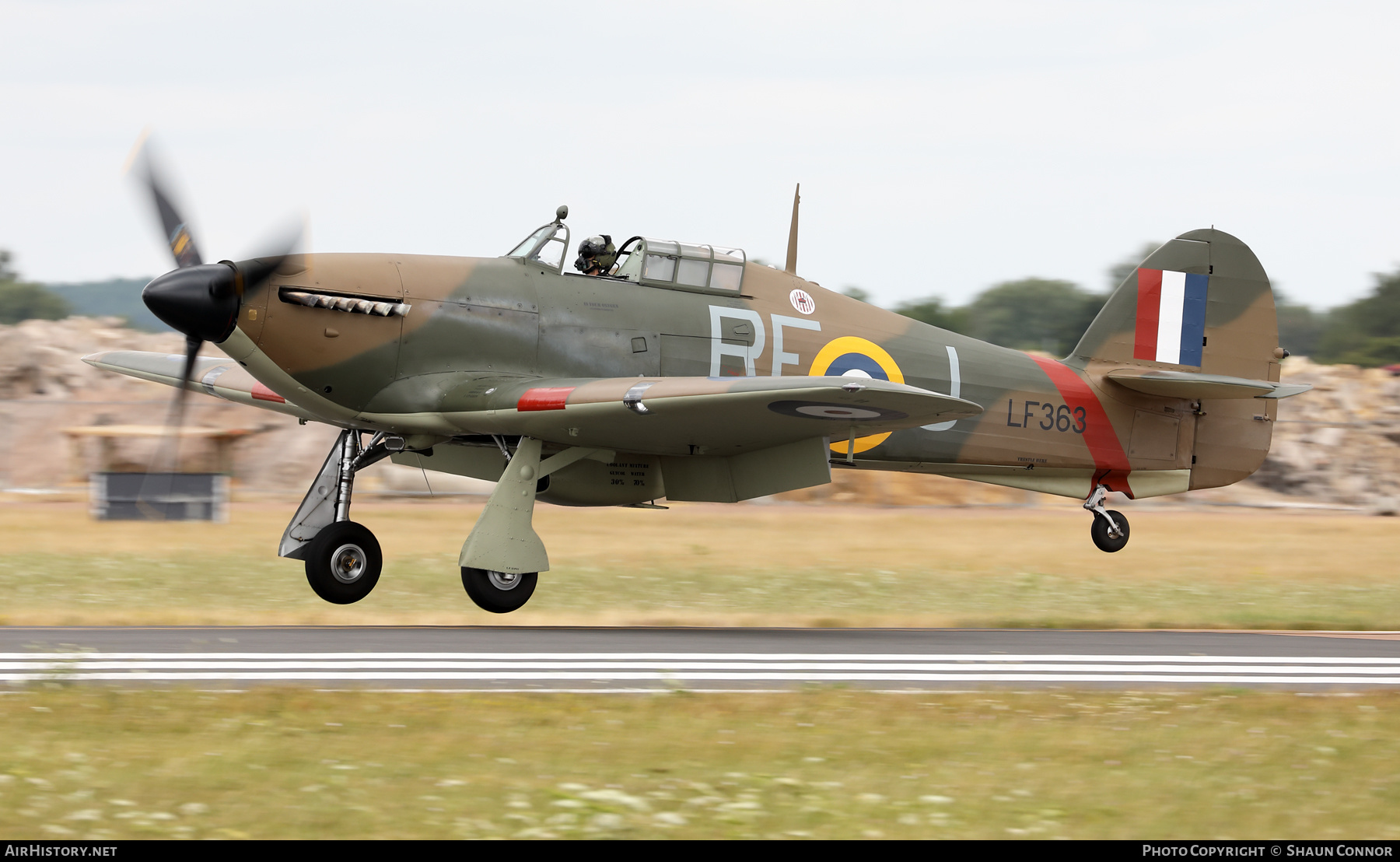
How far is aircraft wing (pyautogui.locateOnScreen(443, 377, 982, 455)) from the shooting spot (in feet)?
32.6

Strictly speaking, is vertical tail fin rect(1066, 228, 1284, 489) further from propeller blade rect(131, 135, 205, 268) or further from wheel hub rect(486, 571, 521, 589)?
propeller blade rect(131, 135, 205, 268)

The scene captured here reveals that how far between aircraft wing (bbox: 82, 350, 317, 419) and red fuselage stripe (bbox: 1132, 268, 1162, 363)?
29.4ft

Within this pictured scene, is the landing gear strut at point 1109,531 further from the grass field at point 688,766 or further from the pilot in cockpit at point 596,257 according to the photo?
the grass field at point 688,766

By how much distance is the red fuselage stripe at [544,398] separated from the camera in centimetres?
1079

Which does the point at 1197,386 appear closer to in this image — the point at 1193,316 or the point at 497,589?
the point at 1193,316

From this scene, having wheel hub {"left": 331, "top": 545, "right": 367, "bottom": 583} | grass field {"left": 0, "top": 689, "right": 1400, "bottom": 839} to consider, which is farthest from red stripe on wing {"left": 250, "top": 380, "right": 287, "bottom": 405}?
grass field {"left": 0, "top": 689, "right": 1400, "bottom": 839}

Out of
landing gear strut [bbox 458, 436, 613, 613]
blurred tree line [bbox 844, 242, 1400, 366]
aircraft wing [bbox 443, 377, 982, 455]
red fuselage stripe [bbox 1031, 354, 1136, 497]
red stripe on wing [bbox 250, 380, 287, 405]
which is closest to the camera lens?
aircraft wing [bbox 443, 377, 982, 455]

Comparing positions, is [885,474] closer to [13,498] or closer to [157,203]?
[13,498]

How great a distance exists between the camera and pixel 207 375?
1454 cm

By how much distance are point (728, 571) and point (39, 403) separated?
70.8 ft

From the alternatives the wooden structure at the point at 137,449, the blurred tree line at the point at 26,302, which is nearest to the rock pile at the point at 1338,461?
the wooden structure at the point at 137,449

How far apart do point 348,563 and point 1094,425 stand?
7846mm

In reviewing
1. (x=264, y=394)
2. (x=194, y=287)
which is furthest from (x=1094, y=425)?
(x=194, y=287)
